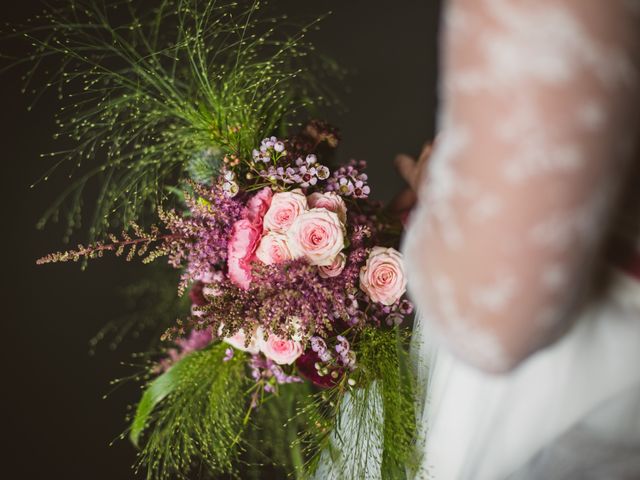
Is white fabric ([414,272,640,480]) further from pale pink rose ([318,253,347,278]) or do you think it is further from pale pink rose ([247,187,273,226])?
pale pink rose ([247,187,273,226])

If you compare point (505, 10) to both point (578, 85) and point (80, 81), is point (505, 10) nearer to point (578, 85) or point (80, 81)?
point (578, 85)

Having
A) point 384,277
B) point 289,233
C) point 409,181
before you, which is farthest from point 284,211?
point 409,181

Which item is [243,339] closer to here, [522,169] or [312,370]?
[312,370]

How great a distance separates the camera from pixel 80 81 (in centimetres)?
140

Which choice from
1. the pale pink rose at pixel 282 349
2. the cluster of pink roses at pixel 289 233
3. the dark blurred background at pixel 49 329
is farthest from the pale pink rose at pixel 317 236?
the dark blurred background at pixel 49 329

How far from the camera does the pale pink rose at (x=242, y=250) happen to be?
0.67 meters

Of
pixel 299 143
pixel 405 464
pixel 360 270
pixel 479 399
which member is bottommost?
Answer: pixel 405 464

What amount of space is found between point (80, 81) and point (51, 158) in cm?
22

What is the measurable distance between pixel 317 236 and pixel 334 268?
2.1 inches

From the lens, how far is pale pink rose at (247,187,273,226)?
0.69 meters

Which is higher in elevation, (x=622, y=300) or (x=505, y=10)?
(x=505, y=10)

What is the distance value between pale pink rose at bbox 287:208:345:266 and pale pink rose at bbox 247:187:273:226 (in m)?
0.06

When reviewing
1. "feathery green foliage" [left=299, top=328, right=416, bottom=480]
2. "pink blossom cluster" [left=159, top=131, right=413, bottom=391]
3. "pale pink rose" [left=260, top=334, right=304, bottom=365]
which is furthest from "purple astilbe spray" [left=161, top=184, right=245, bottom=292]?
"feathery green foliage" [left=299, top=328, right=416, bottom=480]

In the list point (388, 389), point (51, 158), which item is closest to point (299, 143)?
point (388, 389)
